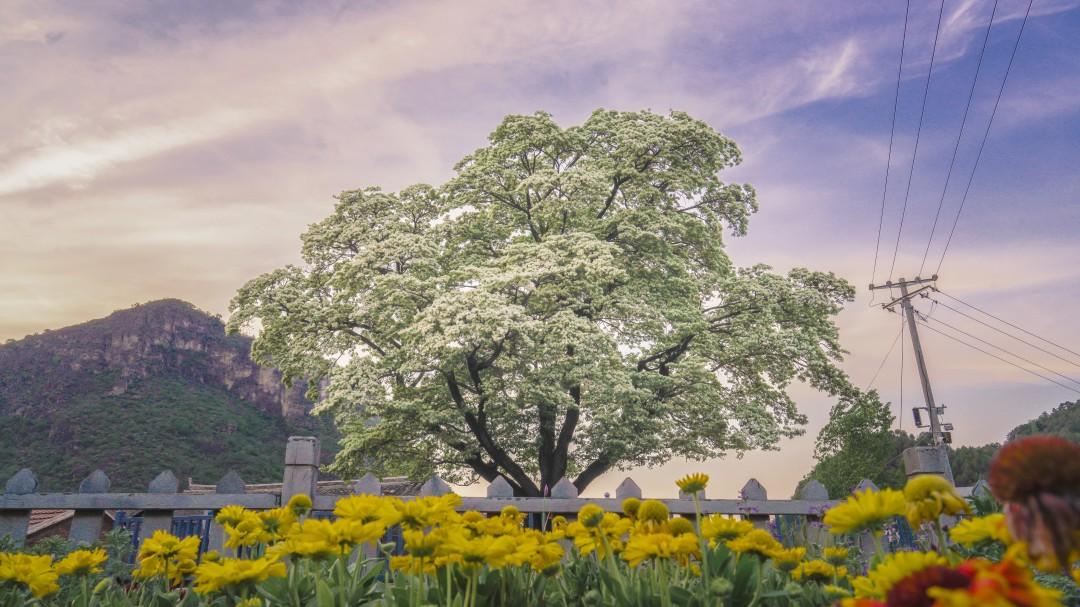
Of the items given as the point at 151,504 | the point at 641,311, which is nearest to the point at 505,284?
the point at 641,311

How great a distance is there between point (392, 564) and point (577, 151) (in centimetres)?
1338

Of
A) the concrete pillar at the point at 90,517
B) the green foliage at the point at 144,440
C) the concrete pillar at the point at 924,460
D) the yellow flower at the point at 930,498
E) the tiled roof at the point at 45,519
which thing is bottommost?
the tiled roof at the point at 45,519

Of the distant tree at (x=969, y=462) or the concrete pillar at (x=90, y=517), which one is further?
the distant tree at (x=969, y=462)

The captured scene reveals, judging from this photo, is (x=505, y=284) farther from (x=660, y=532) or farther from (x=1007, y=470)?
(x=1007, y=470)

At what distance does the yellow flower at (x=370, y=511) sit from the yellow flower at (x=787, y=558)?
1041 mm

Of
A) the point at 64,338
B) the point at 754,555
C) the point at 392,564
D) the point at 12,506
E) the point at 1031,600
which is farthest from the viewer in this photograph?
the point at 64,338

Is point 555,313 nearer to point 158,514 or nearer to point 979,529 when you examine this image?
point 158,514

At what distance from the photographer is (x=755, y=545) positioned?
171 centimetres

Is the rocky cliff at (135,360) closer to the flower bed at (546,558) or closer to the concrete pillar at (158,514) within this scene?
→ the concrete pillar at (158,514)

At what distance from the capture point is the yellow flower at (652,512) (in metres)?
1.85

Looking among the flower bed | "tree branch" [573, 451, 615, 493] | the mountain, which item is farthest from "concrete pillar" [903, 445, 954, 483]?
the mountain

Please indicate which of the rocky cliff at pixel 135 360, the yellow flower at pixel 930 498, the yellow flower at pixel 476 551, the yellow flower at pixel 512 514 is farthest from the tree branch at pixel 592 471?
the rocky cliff at pixel 135 360

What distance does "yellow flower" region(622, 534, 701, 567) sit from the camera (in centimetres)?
160

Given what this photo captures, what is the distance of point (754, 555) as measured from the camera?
5.79 ft
